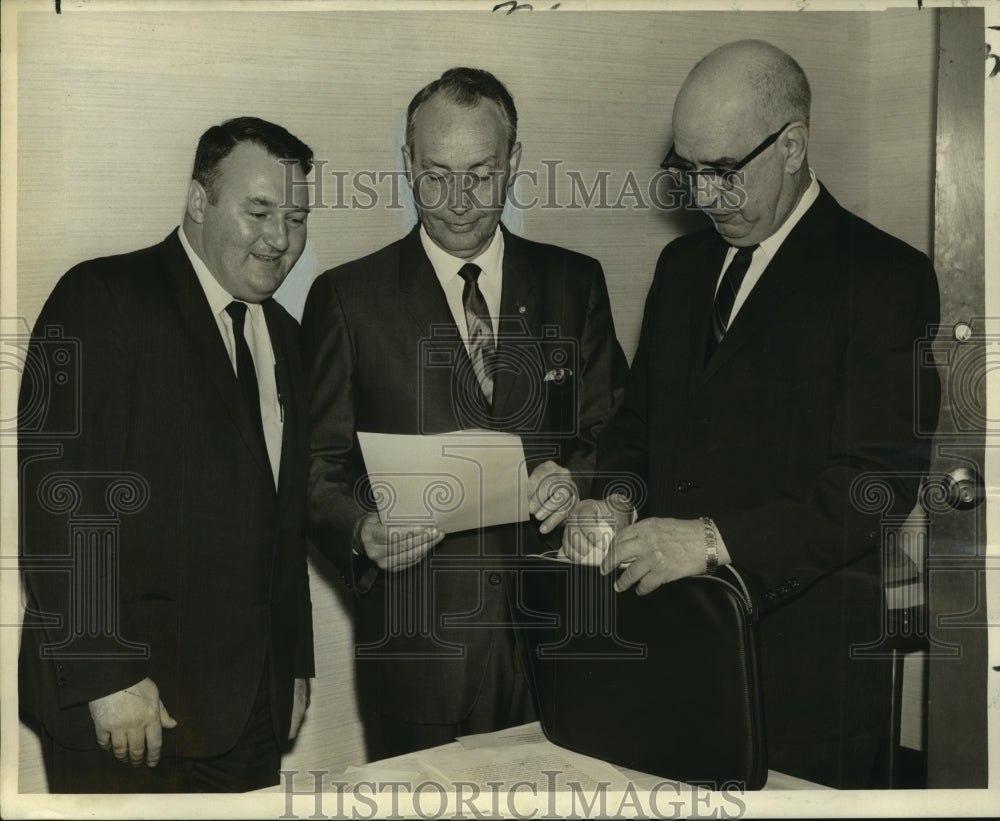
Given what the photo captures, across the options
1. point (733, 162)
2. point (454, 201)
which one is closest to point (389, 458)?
point (454, 201)

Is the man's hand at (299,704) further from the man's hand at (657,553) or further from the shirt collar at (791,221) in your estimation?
the shirt collar at (791,221)

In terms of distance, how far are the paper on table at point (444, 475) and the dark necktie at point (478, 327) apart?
0.13 m

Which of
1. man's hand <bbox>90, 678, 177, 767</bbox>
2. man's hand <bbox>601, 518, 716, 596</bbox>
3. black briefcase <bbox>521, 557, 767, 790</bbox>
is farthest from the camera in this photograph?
man's hand <bbox>90, 678, 177, 767</bbox>

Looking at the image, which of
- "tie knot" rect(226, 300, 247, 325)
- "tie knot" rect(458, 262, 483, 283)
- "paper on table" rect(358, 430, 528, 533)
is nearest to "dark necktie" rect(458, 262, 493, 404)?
"tie knot" rect(458, 262, 483, 283)

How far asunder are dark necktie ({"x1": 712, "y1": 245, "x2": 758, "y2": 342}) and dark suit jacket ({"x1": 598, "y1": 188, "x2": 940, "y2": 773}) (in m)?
0.02

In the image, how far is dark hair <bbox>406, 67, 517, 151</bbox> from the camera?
2.58 m

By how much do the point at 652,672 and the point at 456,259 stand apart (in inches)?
43.2

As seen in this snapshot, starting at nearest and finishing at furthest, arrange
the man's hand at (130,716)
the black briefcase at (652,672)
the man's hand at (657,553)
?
the black briefcase at (652,672) → the man's hand at (657,553) → the man's hand at (130,716)

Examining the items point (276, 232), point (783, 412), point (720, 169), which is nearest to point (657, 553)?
point (783, 412)

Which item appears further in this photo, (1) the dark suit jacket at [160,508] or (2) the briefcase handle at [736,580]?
(1) the dark suit jacket at [160,508]

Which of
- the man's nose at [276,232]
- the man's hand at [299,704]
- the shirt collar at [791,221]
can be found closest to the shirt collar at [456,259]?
the man's nose at [276,232]

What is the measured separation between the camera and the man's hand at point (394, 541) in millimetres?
2578

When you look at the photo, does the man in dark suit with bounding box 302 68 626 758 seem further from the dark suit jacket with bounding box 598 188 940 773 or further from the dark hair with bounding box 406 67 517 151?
the dark suit jacket with bounding box 598 188 940 773

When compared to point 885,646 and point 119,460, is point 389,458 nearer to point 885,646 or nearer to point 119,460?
point 119,460
